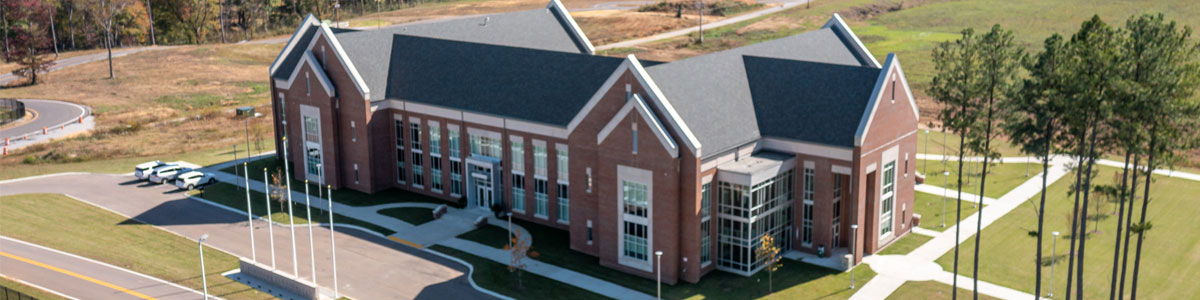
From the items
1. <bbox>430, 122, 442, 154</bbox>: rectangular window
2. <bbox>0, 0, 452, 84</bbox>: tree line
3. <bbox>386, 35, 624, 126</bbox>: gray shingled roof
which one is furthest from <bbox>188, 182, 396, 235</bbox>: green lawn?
<bbox>0, 0, 452, 84</bbox>: tree line

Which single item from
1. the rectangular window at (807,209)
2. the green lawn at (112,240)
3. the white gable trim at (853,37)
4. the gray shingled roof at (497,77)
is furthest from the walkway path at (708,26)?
the rectangular window at (807,209)

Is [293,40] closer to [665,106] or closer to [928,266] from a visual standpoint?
[665,106]

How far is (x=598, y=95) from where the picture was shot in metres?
54.7

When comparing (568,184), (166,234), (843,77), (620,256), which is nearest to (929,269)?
(843,77)

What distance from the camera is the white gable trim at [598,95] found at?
53031mm

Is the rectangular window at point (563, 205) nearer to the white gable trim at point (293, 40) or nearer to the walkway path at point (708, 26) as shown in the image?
the white gable trim at point (293, 40)

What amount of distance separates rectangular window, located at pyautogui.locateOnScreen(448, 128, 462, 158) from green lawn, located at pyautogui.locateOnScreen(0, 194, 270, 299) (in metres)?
16.2

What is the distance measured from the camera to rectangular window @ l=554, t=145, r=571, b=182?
6084 cm

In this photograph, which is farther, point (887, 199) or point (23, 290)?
point (887, 199)

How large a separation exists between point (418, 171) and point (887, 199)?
3191 cm

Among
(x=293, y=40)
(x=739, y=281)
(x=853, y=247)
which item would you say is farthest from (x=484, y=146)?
(x=853, y=247)

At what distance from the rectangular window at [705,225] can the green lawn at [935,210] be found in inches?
643

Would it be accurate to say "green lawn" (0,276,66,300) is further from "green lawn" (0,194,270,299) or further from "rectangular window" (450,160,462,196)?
"rectangular window" (450,160,462,196)

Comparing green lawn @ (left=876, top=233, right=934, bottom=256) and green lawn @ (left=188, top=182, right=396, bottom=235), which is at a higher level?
green lawn @ (left=188, top=182, right=396, bottom=235)
